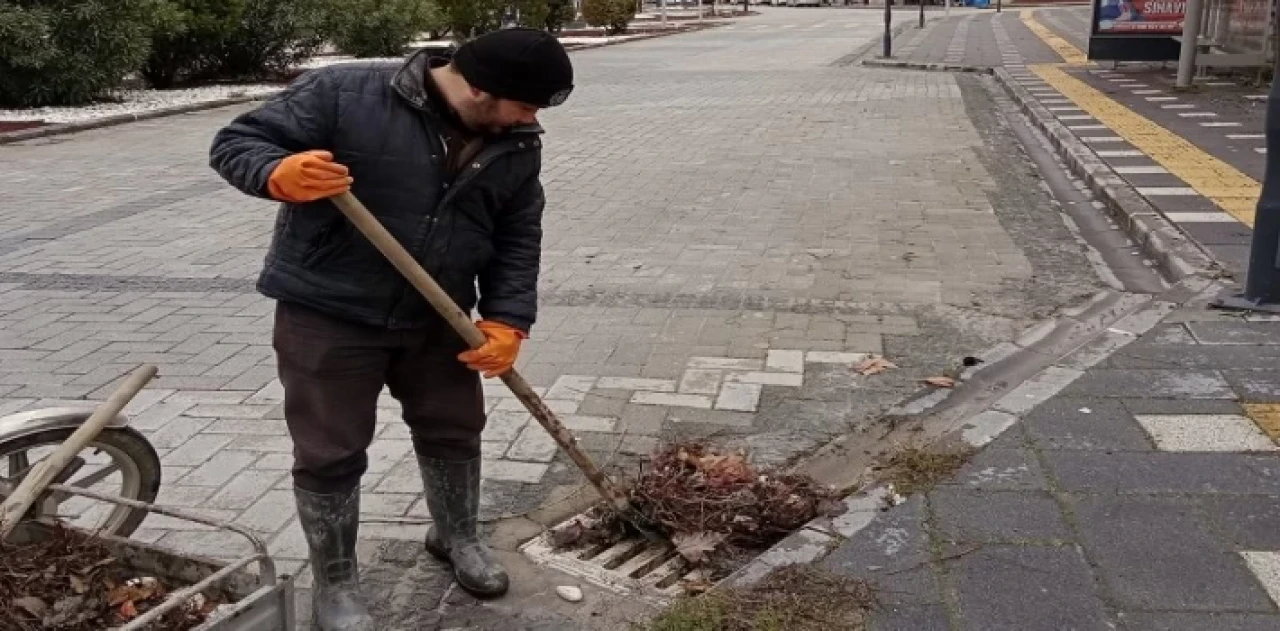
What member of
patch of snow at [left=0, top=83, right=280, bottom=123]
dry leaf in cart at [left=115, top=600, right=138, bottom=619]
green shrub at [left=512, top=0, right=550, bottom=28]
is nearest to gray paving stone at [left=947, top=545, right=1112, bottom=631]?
dry leaf in cart at [left=115, top=600, right=138, bottom=619]

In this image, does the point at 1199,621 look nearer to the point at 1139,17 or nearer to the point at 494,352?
the point at 494,352

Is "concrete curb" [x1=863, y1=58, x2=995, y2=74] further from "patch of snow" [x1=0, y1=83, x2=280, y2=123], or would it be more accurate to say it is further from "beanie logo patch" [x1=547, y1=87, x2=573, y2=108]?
"beanie logo patch" [x1=547, y1=87, x2=573, y2=108]

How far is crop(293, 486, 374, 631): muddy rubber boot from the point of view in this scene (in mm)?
3020

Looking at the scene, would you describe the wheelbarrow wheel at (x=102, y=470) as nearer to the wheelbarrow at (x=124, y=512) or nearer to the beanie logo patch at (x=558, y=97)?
the wheelbarrow at (x=124, y=512)

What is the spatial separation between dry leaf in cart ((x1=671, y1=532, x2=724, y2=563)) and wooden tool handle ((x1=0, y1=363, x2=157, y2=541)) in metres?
1.57

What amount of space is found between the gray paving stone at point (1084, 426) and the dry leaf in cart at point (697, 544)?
4.56 ft

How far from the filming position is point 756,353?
538 cm

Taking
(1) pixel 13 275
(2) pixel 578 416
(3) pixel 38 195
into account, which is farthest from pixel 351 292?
(3) pixel 38 195

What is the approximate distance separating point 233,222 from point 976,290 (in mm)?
5186

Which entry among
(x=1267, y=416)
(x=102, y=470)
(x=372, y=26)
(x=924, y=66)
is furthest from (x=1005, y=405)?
(x=924, y=66)

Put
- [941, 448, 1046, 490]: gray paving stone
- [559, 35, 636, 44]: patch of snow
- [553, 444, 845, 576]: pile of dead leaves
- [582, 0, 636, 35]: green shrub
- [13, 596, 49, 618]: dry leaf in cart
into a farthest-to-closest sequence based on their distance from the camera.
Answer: [582, 0, 636, 35]: green shrub, [559, 35, 636, 44]: patch of snow, [941, 448, 1046, 490]: gray paving stone, [553, 444, 845, 576]: pile of dead leaves, [13, 596, 49, 618]: dry leaf in cart

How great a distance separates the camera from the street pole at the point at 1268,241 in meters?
5.60

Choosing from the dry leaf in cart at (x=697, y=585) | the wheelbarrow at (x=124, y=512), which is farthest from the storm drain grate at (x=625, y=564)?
the wheelbarrow at (x=124, y=512)

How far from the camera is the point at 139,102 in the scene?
53.4 ft
